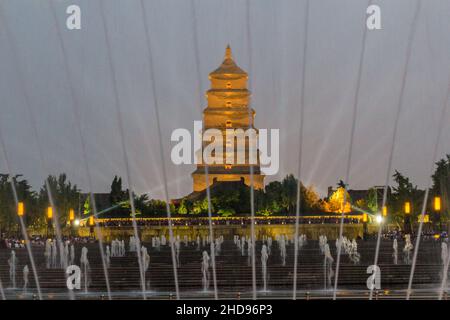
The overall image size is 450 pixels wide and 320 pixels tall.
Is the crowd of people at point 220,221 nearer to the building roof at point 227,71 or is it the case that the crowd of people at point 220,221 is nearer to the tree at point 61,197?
the tree at point 61,197

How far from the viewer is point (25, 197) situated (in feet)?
225

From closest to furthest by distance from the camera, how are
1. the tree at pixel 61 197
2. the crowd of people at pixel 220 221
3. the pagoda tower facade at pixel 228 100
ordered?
the crowd of people at pixel 220 221 → the tree at pixel 61 197 → the pagoda tower facade at pixel 228 100

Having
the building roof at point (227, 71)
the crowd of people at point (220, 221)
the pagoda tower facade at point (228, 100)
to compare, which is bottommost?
the crowd of people at point (220, 221)

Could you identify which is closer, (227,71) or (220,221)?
(220,221)

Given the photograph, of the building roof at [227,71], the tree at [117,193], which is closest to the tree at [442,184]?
the tree at [117,193]

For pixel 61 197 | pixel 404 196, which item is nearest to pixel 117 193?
pixel 61 197

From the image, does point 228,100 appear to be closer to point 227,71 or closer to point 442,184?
point 227,71

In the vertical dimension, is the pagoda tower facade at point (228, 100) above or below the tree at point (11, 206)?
above

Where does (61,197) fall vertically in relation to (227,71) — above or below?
below

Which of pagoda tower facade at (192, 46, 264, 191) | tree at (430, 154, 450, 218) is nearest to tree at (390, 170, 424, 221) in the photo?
tree at (430, 154, 450, 218)

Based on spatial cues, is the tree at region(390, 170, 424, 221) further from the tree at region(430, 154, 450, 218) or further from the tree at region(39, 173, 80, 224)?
the tree at region(39, 173, 80, 224)

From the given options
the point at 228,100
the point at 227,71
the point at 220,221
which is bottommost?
the point at 220,221
